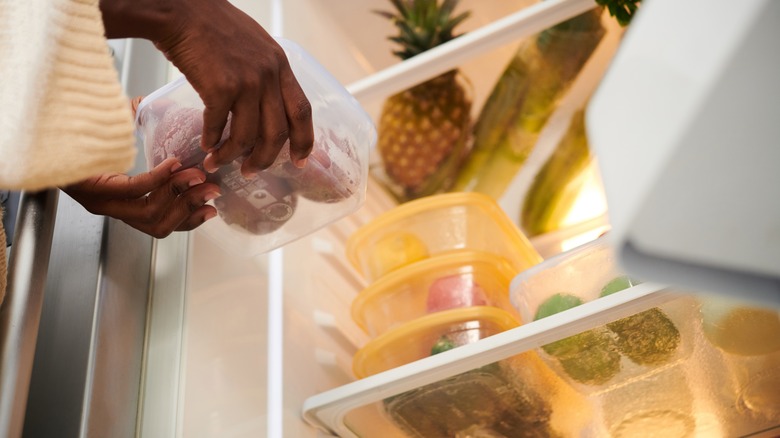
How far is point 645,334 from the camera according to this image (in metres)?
1.12

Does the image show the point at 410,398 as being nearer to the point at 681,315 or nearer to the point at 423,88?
the point at 681,315

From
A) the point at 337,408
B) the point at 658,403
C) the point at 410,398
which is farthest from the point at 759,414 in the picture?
the point at 337,408

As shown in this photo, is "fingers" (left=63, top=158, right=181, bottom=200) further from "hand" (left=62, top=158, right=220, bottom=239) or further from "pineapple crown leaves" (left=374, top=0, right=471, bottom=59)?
"pineapple crown leaves" (left=374, top=0, right=471, bottom=59)

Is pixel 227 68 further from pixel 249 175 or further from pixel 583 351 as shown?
pixel 583 351

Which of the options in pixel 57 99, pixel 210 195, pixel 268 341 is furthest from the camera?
pixel 268 341

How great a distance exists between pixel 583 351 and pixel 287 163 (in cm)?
49

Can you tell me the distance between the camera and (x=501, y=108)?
176 cm

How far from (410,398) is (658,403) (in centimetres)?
36

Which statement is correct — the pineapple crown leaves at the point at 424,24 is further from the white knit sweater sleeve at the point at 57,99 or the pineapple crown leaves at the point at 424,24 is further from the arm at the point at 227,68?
the white knit sweater sleeve at the point at 57,99

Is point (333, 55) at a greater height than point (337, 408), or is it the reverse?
point (333, 55)

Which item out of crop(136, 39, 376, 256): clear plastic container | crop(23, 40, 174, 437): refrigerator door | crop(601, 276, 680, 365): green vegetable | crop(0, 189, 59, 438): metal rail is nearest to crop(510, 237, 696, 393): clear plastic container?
crop(601, 276, 680, 365): green vegetable

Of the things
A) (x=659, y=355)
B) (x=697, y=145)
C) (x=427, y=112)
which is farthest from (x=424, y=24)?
(x=697, y=145)

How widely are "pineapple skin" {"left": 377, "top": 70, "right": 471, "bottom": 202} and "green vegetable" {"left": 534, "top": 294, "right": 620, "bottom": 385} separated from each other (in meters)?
0.65

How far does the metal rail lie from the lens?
82 cm
